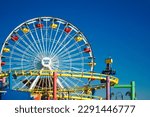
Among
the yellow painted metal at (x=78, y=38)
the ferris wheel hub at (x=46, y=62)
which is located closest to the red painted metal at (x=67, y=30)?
the yellow painted metal at (x=78, y=38)

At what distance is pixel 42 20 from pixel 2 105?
30170 mm

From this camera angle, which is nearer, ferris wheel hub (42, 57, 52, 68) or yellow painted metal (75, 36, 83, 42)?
ferris wheel hub (42, 57, 52, 68)

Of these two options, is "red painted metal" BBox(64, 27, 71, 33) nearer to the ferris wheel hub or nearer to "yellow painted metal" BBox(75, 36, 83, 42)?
"yellow painted metal" BBox(75, 36, 83, 42)

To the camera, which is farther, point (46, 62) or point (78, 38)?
point (78, 38)

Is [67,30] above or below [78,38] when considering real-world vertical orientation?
above

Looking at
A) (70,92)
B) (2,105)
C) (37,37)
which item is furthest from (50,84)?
(2,105)

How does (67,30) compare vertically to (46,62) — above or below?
above

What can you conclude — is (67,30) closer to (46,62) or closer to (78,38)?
(78,38)

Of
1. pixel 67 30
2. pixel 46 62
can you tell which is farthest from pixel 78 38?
pixel 46 62

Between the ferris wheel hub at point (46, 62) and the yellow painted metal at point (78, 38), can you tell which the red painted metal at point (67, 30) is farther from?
the ferris wheel hub at point (46, 62)

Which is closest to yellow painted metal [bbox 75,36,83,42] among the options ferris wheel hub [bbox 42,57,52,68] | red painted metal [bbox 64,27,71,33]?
red painted metal [bbox 64,27,71,33]

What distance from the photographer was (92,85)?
32.2 meters

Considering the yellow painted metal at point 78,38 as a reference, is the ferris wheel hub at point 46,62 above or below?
below

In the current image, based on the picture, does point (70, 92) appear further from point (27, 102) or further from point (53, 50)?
point (27, 102)
